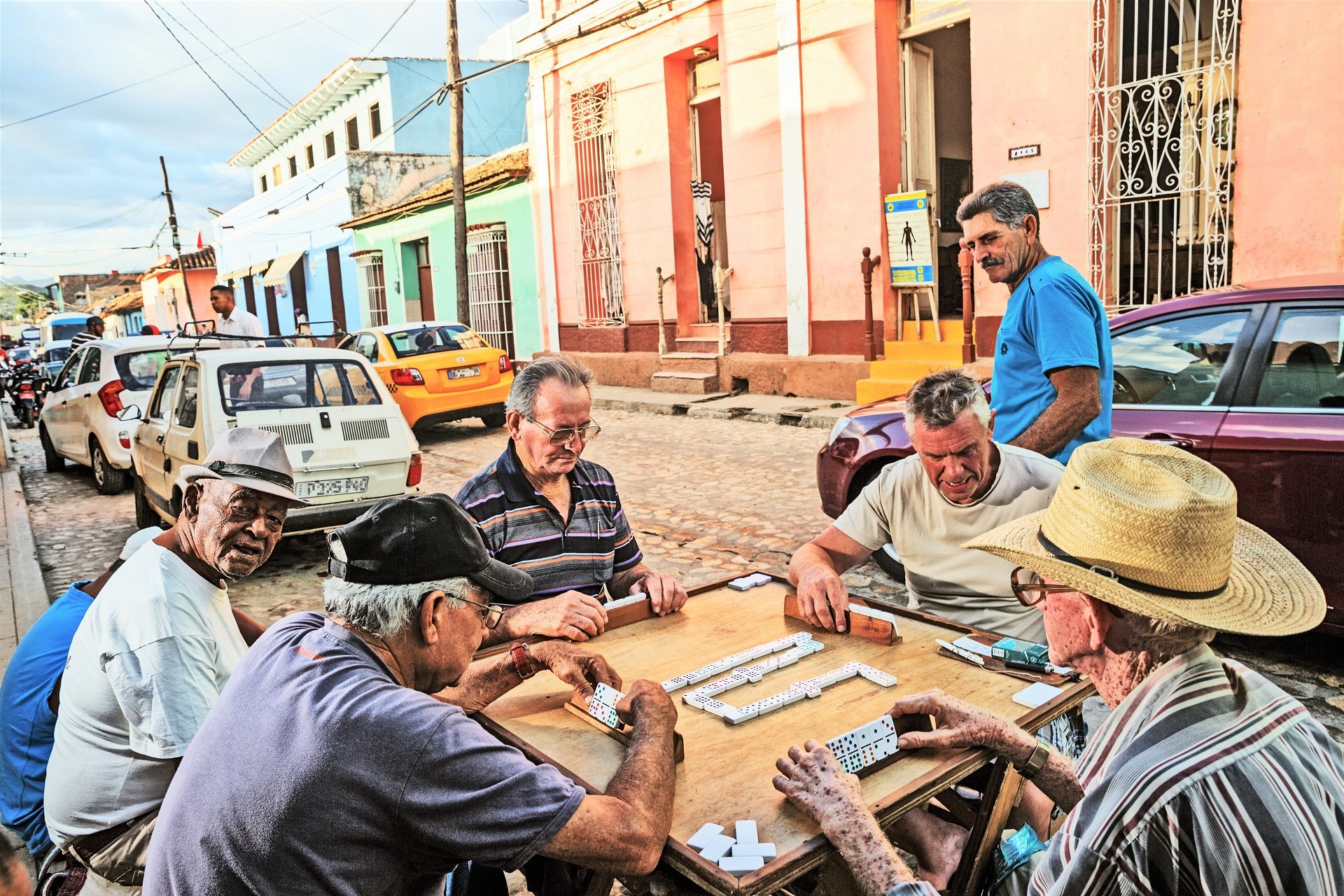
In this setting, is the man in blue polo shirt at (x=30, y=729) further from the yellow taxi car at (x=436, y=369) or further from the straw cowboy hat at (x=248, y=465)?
the yellow taxi car at (x=436, y=369)

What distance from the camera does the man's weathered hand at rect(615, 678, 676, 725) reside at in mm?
2023

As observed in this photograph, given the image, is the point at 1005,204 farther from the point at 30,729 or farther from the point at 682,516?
the point at 682,516

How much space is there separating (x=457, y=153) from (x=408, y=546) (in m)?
16.1

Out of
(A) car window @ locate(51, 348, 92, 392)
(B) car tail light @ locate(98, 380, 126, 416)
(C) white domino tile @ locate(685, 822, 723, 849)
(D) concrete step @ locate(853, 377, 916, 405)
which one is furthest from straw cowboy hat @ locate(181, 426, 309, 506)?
(A) car window @ locate(51, 348, 92, 392)

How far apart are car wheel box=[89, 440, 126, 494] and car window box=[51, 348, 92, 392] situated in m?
1.34

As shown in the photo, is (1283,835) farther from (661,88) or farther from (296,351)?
(661,88)

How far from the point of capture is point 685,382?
13953 millimetres

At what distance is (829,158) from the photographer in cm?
1213

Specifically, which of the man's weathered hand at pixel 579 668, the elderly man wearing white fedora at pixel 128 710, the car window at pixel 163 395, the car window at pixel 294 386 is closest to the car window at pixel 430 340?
the car window at pixel 163 395

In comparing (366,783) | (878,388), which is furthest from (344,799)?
(878,388)

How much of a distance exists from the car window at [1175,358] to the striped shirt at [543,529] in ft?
8.38

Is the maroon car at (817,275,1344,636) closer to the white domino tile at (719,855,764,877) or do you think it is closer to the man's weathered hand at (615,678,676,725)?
the man's weathered hand at (615,678,676,725)

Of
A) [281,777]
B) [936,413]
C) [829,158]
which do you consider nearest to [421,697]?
[281,777]

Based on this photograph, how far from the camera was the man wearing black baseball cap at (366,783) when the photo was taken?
158cm
